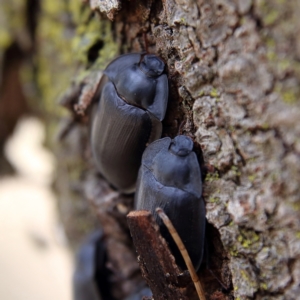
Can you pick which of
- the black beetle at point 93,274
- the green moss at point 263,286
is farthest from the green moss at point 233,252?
the black beetle at point 93,274

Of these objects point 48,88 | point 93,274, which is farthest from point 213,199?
point 48,88

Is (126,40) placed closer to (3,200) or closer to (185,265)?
(185,265)

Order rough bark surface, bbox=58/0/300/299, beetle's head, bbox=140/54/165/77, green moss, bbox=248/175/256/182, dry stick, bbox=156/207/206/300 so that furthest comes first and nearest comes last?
beetle's head, bbox=140/54/165/77
dry stick, bbox=156/207/206/300
green moss, bbox=248/175/256/182
rough bark surface, bbox=58/0/300/299

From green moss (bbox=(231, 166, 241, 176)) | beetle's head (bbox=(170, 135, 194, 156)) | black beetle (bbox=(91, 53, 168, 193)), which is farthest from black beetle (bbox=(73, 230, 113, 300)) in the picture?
green moss (bbox=(231, 166, 241, 176))

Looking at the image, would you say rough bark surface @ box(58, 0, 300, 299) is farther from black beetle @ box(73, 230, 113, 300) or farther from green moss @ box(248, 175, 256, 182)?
black beetle @ box(73, 230, 113, 300)

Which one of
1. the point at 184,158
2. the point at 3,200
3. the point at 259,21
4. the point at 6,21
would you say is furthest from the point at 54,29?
the point at 3,200
